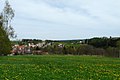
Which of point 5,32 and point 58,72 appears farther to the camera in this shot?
point 5,32

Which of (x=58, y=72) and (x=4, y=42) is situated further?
(x=4, y=42)

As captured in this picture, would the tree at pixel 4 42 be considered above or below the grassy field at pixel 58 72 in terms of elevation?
above

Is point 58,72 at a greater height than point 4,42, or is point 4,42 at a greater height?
point 4,42

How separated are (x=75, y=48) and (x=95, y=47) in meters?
11.4

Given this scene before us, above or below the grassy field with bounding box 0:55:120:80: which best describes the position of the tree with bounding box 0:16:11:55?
above

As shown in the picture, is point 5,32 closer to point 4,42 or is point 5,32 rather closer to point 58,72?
point 4,42

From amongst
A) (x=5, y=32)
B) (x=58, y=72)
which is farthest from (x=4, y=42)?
(x=58, y=72)

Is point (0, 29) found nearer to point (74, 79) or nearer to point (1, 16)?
point (1, 16)

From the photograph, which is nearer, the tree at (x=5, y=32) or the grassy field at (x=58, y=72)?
the grassy field at (x=58, y=72)

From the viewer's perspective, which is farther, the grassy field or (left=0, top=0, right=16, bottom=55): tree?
(left=0, top=0, right=16, bottom=55): tree

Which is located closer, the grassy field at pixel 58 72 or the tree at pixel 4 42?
the grassy field at pixel 58 72

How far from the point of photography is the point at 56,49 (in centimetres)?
13300


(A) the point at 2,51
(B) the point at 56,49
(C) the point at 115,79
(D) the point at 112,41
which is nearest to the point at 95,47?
(D) the point at 112,41

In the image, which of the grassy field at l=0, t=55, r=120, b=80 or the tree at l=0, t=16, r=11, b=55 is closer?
the grassy field at l=0, t=55, r=120, b=80
